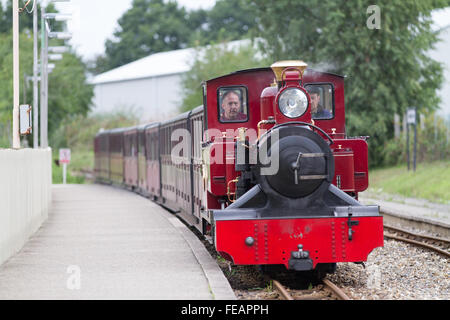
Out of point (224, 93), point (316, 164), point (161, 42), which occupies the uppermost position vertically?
point (161, 42)

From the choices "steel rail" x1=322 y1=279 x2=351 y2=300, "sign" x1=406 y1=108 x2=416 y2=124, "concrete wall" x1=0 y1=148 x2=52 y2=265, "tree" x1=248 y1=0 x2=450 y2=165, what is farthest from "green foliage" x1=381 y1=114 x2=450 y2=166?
"steel rail" x1=322 y1=279 x2=351 y2=300

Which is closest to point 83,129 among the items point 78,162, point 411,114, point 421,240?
point 78,162

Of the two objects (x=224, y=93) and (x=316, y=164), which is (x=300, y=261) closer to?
(x=316, y=164)

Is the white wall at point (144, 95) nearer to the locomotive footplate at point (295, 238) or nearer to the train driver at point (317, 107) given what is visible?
the train driver at point (317, 107)

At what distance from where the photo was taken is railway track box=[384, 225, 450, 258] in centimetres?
1325

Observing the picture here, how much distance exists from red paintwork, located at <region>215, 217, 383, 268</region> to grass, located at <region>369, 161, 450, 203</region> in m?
13.5

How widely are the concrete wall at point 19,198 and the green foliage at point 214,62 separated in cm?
3341

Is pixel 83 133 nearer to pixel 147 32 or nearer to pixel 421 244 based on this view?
pixel 147 32

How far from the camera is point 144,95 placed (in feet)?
221

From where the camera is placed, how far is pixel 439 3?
33.5m

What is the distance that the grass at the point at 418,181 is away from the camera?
77.6 ft

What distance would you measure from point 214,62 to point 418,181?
28.2 metres
